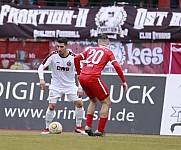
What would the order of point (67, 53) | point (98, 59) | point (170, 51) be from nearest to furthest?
1. point (98, 59)
2. point (67, 53)
3. point (170, 51)

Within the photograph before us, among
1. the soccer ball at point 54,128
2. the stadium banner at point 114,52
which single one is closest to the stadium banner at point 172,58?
the stadium banner at point 114,52

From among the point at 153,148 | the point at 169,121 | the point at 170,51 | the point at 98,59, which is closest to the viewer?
the point at 153,148

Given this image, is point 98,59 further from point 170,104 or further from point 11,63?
point 11,63

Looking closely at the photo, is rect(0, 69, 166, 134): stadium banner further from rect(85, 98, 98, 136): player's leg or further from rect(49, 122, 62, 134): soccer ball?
rect(85, 98, 98, 136): player's leg

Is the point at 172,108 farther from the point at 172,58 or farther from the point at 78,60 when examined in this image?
the point at 172,58

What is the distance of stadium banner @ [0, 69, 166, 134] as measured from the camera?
19922 millimetres

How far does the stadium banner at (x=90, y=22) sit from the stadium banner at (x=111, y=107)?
4636 millimetres

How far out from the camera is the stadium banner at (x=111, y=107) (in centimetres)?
1992

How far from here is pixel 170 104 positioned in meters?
19.9

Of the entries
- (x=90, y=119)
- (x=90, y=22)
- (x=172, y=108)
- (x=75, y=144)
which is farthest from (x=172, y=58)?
(x=75, y=144)

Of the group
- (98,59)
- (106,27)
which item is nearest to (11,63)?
(106,27)

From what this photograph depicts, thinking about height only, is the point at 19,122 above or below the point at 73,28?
below

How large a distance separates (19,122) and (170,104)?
4002 millimetres

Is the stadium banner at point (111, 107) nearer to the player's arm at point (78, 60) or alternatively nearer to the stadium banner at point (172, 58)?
the player's arm at point (78, 60)
